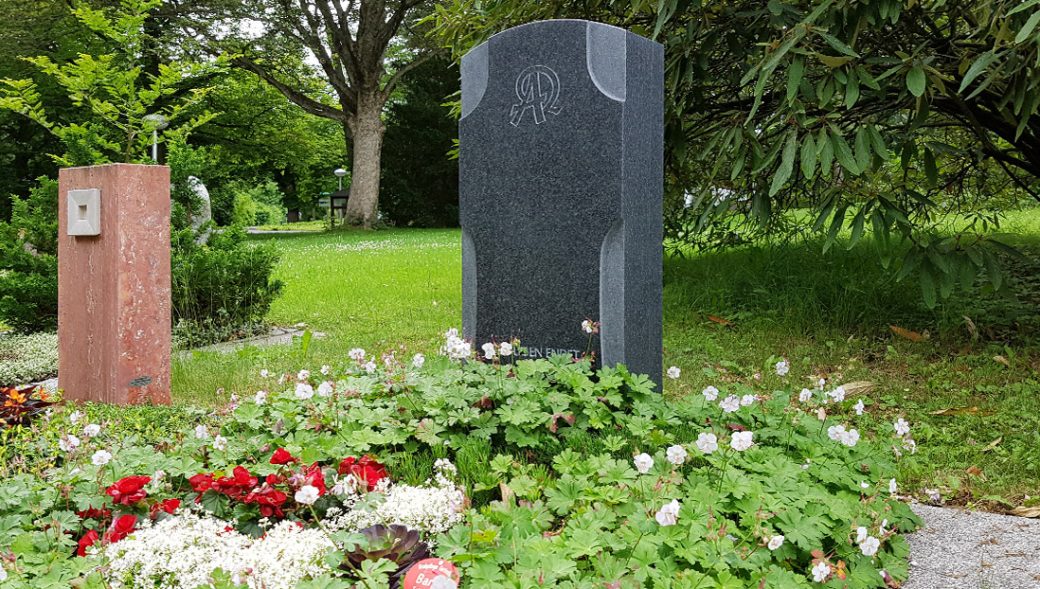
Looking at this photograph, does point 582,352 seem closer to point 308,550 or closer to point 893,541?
point 893,541

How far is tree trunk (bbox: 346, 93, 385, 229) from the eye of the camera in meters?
22.8

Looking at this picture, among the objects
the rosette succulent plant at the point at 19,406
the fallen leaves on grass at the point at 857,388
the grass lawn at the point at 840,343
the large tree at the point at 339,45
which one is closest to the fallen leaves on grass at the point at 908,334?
the grass lawn at the point at 840,343

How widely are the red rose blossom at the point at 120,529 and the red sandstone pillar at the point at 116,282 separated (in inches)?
100

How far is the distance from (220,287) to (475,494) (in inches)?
184

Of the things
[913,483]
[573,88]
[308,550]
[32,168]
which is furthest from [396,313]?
[32,168]

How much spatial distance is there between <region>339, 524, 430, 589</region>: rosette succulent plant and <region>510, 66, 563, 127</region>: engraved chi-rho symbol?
8.45 feet

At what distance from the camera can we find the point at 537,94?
4297mm

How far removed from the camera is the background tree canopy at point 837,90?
4422mm

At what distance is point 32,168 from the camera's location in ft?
76.8

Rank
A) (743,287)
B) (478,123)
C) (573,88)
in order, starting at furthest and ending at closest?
(743,287), (478,123), (573,88)

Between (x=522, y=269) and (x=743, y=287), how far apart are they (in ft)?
11.9

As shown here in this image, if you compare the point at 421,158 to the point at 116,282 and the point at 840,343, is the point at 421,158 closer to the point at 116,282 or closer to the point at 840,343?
the point at 840,343

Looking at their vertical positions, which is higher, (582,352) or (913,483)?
(582,352)

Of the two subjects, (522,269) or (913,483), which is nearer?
(913,483)
